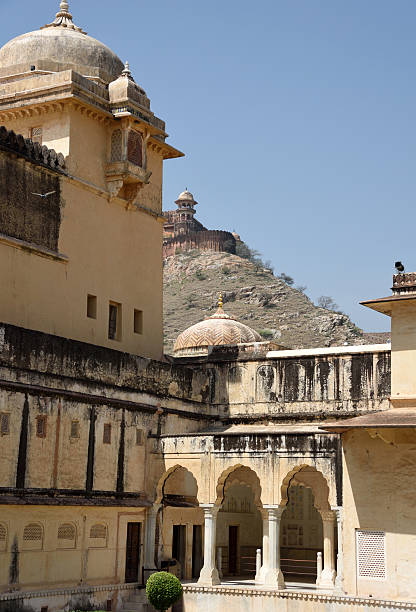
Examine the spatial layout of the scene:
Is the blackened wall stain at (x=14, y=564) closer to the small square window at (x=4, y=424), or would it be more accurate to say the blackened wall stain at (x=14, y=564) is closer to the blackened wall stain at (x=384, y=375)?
the small square window at (x=4, y=424)

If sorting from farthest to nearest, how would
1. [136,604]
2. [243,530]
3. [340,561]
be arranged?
[243,530]
[136,604]
[340,561]

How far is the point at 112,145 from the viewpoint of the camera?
27.8m

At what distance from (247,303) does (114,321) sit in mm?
46358

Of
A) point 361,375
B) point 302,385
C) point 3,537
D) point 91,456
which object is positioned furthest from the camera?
point 302,385

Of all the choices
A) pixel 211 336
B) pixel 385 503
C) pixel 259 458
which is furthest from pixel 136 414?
pixel 211 336

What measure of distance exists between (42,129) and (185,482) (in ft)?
35.7

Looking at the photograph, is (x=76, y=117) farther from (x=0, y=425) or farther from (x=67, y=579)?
(x=67, y=579)

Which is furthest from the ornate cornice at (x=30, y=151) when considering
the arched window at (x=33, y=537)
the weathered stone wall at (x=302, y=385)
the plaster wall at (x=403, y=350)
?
the plaster wall at (x=403, y=350)

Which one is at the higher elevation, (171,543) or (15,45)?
(15,45)

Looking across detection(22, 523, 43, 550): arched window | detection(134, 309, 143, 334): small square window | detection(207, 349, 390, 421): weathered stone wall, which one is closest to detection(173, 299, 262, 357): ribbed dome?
detection(207, 349, 390, 421): weathered stone wall

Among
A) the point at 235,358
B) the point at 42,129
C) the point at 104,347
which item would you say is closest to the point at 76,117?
the point at 42,129

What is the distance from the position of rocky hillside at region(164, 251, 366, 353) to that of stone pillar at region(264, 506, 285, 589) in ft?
130

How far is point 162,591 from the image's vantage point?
22344mm

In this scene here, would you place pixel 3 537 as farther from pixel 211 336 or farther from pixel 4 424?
pixel 211 336
